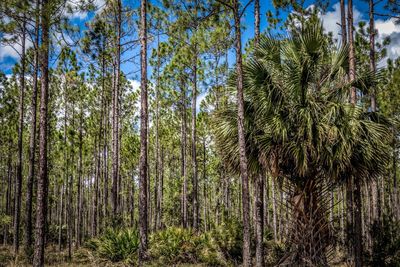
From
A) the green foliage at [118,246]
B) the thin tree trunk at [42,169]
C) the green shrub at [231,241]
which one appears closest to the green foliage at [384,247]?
the green shrub at [231,241]

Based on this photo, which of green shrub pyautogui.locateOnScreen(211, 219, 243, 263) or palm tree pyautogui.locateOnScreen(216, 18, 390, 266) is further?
green shrub pyautogui.locateOnScreen(211, 219, 243, 263)

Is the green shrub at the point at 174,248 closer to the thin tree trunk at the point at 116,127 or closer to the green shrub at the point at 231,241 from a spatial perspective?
the green shrub at the point at 231,241

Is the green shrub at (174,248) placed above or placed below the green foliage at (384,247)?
below

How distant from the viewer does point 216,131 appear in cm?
1043

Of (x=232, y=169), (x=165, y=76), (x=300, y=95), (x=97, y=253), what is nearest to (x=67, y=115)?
(x=165, y=76)

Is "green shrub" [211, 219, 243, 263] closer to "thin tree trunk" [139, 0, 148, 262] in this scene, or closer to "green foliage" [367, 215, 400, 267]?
"thin tree trunk" [139, 0, 148, 262]

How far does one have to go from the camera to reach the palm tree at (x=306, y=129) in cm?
887

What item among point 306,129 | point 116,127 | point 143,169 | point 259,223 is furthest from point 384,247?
point 116,127

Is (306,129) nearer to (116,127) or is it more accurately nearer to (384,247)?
(384,247)

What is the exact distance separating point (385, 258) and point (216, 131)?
6.36 m

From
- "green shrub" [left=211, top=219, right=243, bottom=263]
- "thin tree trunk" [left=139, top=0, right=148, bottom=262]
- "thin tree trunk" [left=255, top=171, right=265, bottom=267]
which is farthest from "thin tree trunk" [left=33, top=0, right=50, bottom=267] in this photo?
"green shrub" [left=211, top=219, right=243, bottom=263]

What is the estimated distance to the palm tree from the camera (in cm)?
887

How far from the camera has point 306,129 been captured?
900cm

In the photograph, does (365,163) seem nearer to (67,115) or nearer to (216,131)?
(216,131)
